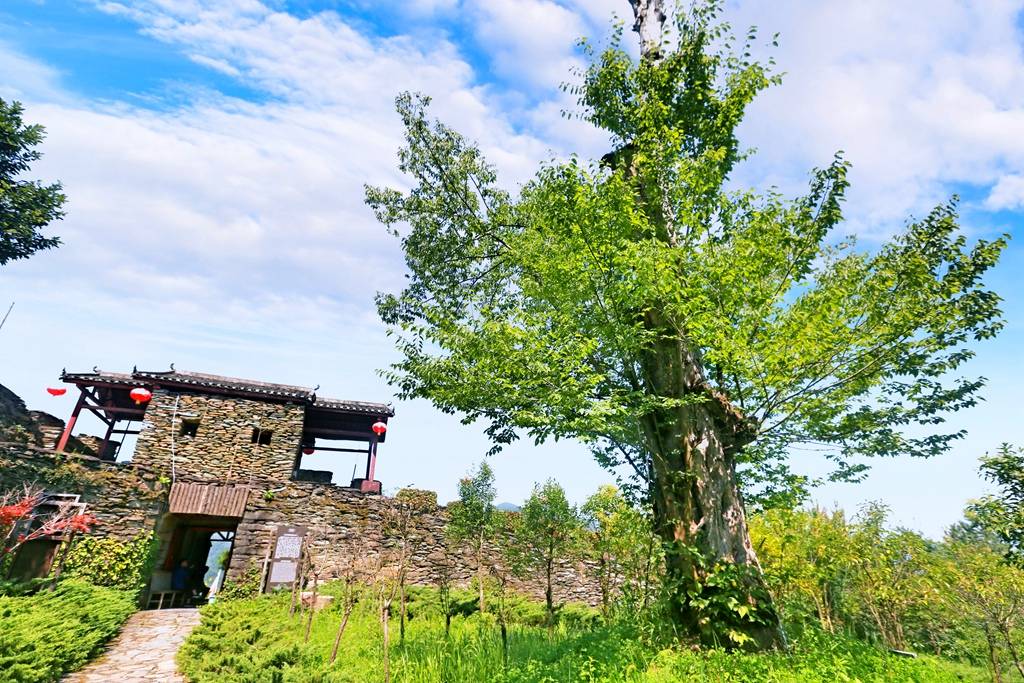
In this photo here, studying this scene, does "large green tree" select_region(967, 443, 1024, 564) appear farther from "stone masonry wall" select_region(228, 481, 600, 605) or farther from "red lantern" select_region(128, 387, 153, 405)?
"red lantern" select_region(128, 387, 153, 405)

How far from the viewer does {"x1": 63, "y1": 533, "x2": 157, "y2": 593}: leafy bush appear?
1298cm

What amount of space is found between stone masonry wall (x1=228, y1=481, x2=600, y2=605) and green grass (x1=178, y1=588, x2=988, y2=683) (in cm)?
493

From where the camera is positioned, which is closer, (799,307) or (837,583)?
(799,307)

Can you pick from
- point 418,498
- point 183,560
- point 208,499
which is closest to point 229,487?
point 208,499

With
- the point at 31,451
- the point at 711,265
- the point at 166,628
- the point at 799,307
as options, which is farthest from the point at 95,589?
the point at 799,307

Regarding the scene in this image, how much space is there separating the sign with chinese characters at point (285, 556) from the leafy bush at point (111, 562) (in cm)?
344

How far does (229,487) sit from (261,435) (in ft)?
8.03

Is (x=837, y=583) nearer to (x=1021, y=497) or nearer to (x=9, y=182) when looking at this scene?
(x=1021, y=497)

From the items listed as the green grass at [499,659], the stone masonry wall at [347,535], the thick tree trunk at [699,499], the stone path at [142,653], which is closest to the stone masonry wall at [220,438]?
the stone masonry wall at [347,535]

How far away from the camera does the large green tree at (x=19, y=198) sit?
18.5m

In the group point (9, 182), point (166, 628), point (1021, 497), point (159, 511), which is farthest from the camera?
point (9, 182)

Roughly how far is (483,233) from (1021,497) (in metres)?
12.8

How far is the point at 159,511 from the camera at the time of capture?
14805mm

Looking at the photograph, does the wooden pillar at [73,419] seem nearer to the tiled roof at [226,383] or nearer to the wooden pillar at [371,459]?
the tiled roof at [226,383]
